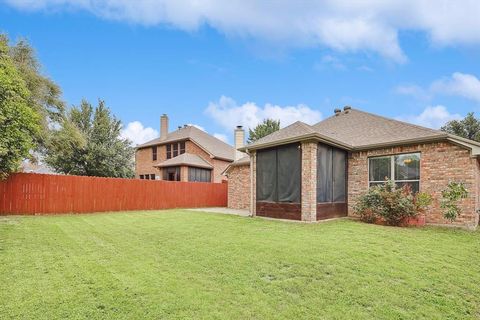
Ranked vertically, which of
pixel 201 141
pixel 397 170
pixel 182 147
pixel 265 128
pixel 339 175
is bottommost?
pixel 339 175

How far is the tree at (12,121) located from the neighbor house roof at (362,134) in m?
8.20

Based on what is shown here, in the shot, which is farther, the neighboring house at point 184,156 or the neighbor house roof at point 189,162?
the neighboring house at point 184,156

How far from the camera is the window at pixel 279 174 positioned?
10.7 metres

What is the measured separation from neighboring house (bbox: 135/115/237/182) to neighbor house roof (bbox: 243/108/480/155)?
996 cm

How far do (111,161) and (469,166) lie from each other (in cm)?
2519

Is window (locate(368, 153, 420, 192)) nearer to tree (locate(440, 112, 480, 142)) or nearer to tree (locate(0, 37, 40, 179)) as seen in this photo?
tree (locate(0, 37, 40, 179))

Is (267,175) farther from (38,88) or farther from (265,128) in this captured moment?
(265,128)

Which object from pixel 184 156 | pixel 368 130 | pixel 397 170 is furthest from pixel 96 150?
pixel 397 170

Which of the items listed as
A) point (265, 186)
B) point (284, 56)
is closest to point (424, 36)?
point (284, 56)

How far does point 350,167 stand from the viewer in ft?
39.9

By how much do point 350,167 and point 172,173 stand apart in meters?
14.3

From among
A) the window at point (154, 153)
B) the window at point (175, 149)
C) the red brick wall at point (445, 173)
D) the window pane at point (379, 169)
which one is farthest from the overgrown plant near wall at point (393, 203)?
the window at point (154, 153)

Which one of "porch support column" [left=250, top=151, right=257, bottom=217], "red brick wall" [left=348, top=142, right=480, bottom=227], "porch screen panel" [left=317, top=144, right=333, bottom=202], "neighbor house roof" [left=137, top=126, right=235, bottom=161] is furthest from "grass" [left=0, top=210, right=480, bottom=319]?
"neighbor house roof" [left=137, top=126, right=235, bottom=161]

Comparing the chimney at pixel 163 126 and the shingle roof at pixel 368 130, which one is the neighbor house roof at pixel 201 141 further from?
the shingle roof at pixel 368 130
